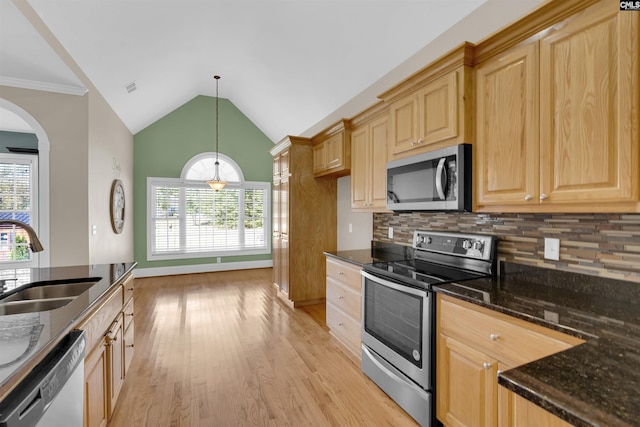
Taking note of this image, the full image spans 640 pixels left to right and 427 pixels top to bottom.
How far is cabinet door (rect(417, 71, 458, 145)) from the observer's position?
1909 millimetres

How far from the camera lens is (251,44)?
3.97 m

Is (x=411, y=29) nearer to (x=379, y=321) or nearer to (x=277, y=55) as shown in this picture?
(x=277, y=55)

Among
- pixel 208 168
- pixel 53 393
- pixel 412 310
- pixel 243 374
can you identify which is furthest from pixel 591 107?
pixel 208 168

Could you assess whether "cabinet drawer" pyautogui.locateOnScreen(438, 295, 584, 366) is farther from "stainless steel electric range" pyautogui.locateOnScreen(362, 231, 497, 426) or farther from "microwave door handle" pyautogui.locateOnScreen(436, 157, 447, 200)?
"microwave door handle" pyautogui.locateOnScreen(436, 157, 447, 200)

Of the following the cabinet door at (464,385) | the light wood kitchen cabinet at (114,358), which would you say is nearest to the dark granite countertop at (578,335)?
the cabinet door at (464,385)

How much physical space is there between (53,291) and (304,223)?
9.26ft

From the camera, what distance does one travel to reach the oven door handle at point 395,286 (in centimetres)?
183

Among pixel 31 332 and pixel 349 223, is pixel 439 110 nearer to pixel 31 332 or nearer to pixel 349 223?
pixel 349 223

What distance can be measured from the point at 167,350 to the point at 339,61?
369 cm

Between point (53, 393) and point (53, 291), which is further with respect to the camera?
point (53, 291)

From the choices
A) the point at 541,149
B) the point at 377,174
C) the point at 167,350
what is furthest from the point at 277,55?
the point at 167,350

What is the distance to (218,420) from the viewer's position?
6.46 feet

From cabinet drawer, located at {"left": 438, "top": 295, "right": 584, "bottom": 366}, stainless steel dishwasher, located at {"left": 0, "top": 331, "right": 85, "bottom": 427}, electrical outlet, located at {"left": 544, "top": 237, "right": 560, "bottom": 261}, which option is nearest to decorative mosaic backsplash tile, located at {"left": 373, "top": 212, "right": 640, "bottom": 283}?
electrical outlet, located at {"left": 544, "top": 237, "right": 560, "bottom": 261}

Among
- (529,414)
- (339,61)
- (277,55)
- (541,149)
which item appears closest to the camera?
(529,414)
